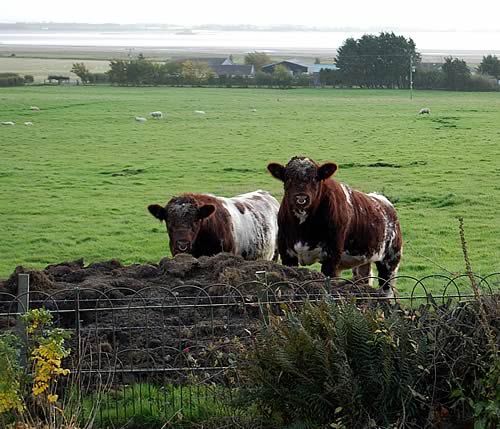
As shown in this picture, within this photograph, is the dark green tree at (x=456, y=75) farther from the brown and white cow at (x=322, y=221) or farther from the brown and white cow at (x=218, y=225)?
the brown and white cow at (x=322, y=221)

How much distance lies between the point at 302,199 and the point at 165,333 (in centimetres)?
416

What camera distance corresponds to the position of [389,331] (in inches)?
294

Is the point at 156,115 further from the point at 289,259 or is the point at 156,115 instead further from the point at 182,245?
the point at 289,259

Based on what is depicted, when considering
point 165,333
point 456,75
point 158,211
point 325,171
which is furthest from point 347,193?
point 456,75

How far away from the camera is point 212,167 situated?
3409cm

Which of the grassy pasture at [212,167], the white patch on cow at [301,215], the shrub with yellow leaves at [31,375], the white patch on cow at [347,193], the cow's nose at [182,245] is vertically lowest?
the grassy pasture at [212,167]

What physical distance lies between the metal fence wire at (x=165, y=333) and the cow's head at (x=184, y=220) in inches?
143

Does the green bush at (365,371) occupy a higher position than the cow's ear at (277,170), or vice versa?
the cow's ear at (277,170)

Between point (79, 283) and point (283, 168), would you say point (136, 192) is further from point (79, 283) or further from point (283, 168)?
point (79, 283)

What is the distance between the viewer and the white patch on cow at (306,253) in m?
13.9

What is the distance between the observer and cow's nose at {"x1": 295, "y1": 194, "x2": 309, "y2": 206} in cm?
1343

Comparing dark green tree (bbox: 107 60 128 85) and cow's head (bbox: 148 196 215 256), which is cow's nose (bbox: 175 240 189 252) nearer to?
cow's head (bbox: 148 196 215 256)

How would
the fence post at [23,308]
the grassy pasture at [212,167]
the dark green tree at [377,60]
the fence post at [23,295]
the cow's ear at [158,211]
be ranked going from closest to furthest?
the fence post at [23,308]
the fence post at [23,295]
the cow's ear at [158,211]
the grassy pasture at [212,167]
the dark green tree at [377,60]

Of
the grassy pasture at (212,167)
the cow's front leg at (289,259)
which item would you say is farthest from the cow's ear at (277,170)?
the grassy pasture at (212,167)
